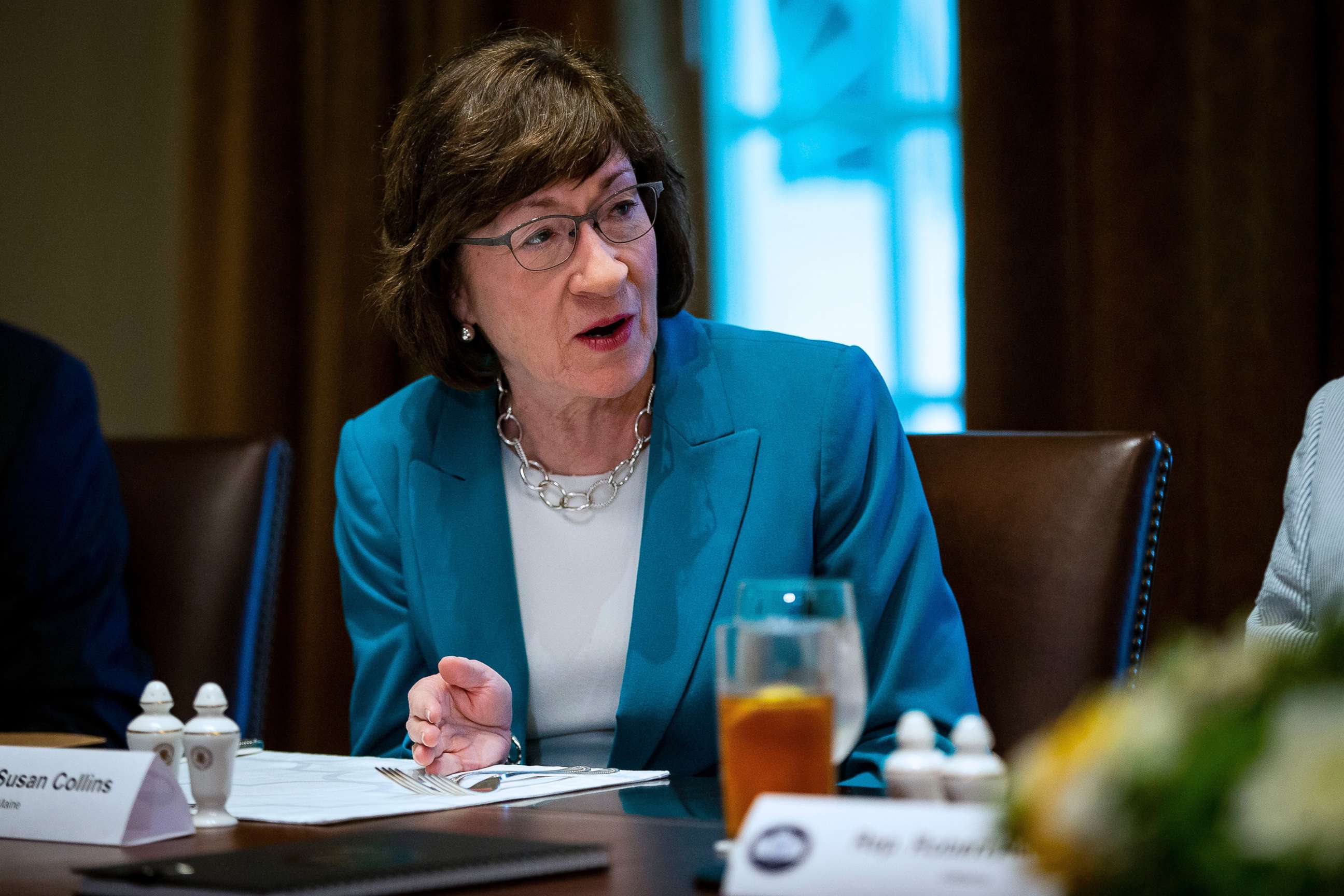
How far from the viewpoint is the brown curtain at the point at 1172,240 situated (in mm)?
2701

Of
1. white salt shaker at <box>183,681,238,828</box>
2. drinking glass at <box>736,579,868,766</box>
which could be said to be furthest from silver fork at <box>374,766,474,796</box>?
drinking glass at <box>736,579,868,766</box>

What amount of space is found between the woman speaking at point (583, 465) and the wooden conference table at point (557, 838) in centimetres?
41

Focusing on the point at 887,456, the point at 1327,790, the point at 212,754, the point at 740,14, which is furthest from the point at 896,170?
the point at 1327,790

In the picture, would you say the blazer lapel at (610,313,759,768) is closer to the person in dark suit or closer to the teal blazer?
the teal blazer

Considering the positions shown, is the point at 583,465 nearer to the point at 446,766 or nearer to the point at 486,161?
the point at 486,161

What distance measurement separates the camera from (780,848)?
750 millimetres

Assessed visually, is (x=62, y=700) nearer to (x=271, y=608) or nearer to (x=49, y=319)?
(x=271, y=608)

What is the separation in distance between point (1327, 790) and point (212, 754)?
2.71 feet

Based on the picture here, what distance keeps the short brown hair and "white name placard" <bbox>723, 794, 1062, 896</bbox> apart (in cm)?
110

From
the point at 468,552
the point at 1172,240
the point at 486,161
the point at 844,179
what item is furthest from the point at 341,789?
the point at 844,179

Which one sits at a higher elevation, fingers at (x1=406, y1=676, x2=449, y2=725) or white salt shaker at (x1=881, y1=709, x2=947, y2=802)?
white salt shaker at (x1=881, y1=709, x2=947, y2=802)

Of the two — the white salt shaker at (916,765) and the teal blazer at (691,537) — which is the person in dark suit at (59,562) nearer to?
the teal blazer at (691,537)

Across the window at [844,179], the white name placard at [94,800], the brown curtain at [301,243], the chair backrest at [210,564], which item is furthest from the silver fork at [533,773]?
the brown curtain at [301,243]

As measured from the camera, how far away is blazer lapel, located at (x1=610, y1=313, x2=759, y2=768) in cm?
160
